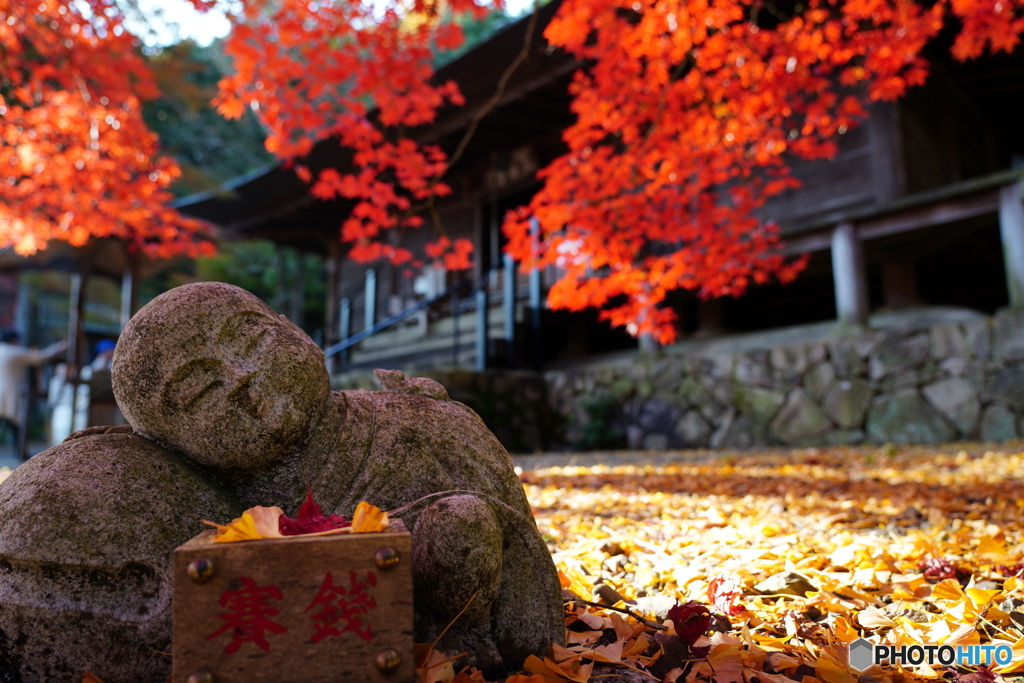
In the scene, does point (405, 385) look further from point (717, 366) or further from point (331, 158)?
point (331, 158)

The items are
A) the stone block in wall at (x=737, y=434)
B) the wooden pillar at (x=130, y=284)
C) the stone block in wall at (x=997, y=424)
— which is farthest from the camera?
the wooden pillar at (x=130, y=284)

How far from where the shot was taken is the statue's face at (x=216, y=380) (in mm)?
1505

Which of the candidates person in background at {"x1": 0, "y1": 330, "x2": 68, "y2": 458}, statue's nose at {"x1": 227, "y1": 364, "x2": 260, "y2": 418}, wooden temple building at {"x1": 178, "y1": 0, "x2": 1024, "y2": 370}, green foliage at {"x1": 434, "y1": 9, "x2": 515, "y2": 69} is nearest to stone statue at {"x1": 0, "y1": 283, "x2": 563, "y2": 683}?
statue's nose at {"x1": 227, "y1": 364, "x2": 260, "y2": 418}

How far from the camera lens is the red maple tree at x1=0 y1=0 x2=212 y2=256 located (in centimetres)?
626

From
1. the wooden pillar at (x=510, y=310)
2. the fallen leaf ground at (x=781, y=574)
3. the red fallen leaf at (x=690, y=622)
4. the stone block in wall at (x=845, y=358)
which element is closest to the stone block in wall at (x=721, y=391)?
the stone block in wall at (x=845, y=358)

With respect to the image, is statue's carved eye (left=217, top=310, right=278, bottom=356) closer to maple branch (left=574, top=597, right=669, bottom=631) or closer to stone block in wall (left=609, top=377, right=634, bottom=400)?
maple branch (left=574, top=597, right=669, bottom=631)

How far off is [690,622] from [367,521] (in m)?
1.10

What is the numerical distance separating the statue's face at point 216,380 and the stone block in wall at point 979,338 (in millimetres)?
7010

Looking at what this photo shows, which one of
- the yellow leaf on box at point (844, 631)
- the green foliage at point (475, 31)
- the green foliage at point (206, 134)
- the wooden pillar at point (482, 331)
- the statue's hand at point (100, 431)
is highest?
the green foliage at point (475, 31)

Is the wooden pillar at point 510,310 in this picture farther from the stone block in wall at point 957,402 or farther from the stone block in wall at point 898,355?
the stone block in wall at point 957,402

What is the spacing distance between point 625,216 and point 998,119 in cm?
846

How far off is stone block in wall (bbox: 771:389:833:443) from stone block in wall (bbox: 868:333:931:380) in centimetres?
72

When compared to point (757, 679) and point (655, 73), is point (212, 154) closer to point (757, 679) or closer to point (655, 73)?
point (655, 73)

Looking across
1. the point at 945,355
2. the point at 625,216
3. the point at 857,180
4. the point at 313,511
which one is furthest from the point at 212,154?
the point at 313,511
